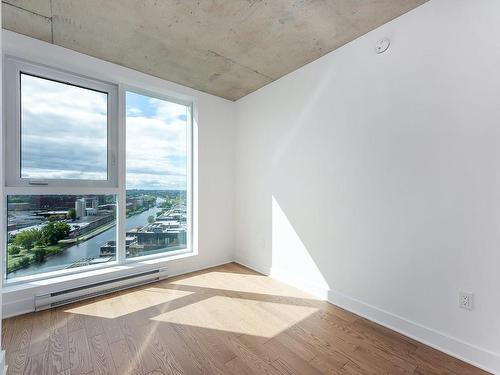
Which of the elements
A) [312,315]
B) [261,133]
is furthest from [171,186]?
[312,315]

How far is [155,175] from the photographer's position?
126 inches

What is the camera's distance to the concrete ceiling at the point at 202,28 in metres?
1.92

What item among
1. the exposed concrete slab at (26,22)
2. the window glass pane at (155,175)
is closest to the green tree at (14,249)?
the window glass pane at (155,175)

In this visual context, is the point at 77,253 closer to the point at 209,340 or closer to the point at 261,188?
the point at 209,340

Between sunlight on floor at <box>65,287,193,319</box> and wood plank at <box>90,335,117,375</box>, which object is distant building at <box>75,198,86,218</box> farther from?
wood plank at <box>90,335,117,375</box>

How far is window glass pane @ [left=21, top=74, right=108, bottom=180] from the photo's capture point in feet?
7.75

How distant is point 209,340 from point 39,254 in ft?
6.53

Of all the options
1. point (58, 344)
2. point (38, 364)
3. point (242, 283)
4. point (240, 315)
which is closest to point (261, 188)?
point (242, 283)

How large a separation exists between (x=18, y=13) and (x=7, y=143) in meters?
1.13

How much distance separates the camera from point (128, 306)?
2.35 meters

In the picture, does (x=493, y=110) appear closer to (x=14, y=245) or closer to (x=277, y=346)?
(x=277, y=346)

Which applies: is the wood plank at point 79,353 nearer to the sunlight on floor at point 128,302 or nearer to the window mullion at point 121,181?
the sunlight on floor at point 128,302

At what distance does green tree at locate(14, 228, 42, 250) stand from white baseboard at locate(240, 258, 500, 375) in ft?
9.21

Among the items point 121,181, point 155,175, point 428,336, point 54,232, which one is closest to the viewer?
point 428,336
